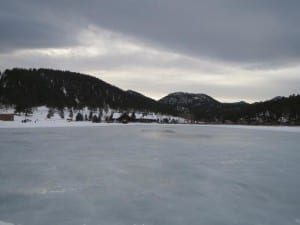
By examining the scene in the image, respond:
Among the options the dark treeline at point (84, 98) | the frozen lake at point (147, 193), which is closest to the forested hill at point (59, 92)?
the dark treeline at point (84, 98)

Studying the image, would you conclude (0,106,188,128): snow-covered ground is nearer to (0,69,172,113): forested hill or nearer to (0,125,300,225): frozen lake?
(0,69,172,113): forested hill

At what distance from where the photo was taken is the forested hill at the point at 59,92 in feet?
342

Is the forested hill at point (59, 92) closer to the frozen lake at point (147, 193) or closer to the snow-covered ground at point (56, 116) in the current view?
the snow-covered ground at point (56, 116)

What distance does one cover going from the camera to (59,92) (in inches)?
5305

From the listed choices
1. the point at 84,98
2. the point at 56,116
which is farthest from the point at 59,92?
the point at 56,116

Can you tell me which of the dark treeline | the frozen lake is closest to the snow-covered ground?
the dark treeline

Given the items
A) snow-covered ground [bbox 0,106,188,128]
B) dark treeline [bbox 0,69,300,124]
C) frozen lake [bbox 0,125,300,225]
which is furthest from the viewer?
dark treeline [bbox 0,69,300,124]

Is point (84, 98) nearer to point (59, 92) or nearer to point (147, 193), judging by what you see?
point (59, 92)

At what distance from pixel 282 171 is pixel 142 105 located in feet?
498

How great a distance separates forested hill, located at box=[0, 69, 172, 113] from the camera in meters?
104

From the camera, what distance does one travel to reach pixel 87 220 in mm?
4422

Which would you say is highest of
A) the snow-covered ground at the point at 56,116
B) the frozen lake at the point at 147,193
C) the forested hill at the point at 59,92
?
the forested hill at the point at 59,92

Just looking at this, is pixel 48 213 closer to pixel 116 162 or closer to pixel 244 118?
pixel 116 162

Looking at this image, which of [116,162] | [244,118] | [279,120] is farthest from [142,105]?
[116,162]
